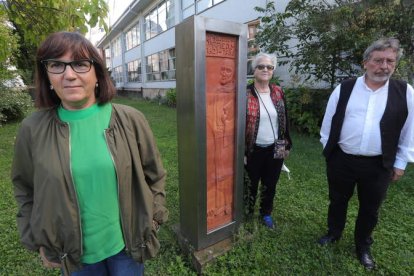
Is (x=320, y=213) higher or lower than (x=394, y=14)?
lower

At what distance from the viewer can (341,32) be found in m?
5.61

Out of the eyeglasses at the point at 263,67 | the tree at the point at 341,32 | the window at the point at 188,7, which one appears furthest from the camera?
the window at the point at 188,7

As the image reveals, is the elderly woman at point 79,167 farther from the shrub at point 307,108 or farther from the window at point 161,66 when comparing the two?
the window at point 161,66

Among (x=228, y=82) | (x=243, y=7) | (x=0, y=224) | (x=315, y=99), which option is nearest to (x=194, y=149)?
(x=228, y=82)

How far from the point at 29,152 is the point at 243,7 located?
1009 centimetres

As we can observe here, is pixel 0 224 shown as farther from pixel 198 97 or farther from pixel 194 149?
pixel 198 97

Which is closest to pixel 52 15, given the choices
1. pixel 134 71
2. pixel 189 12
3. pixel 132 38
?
pixel 189 12

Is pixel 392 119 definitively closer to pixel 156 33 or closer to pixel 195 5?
pixel 195 5

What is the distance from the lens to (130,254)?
5.01ft

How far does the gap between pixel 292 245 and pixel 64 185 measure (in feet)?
7.84

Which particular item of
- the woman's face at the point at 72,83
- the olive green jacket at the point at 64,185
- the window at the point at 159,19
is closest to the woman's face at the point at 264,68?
the olive green jacket at the point at 64,185

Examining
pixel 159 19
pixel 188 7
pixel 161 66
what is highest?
pixel 159 19

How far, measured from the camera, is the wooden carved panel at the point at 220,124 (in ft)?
7.54

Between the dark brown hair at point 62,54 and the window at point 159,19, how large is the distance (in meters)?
15.2
